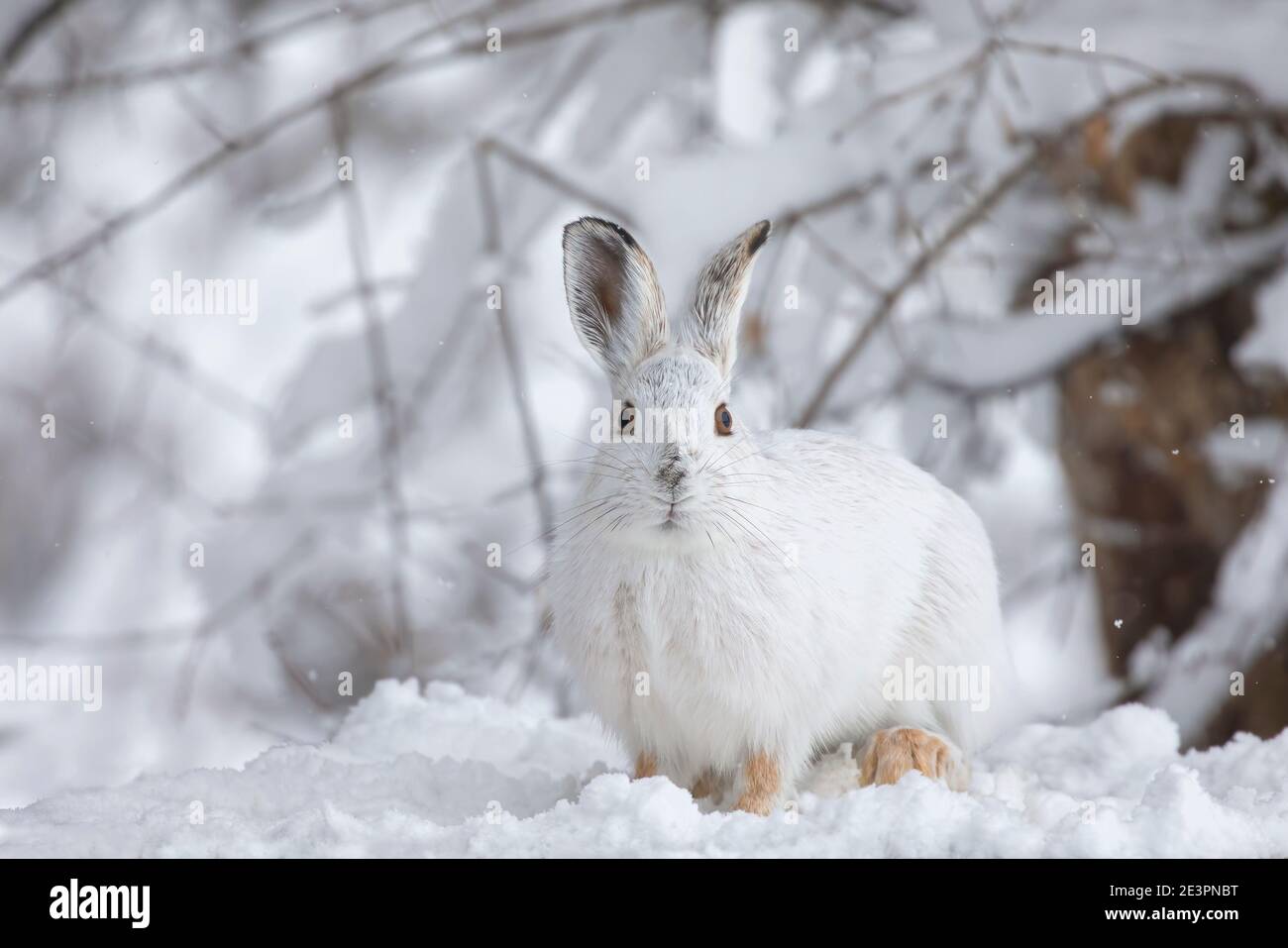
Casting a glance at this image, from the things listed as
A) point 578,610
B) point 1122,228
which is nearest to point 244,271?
point 578,610

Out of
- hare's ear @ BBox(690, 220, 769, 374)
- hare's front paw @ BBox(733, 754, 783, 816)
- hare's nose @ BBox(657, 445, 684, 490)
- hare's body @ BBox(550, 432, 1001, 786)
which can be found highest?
hare's ear @ BBox(690, 220, 769, 374)

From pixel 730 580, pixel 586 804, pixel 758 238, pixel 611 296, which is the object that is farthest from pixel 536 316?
pixel 586 804

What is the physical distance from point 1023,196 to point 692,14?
3.74 feet

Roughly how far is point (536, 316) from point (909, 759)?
6.61 feet

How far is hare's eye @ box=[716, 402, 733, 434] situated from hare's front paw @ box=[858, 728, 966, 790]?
1.98ft

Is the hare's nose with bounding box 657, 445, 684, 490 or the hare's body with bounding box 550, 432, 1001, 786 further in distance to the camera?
the hare's body with bounding box 550, 432, 1001, 786

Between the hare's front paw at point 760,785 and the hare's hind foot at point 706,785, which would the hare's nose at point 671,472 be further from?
the hare's hind foot at point 706,785

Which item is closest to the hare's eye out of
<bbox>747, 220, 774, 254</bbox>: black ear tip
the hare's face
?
the hare's face

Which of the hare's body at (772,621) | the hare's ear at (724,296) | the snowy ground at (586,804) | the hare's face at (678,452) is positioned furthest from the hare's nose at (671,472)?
the snowy ground at (586,804)

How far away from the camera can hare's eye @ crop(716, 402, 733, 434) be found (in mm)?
2186

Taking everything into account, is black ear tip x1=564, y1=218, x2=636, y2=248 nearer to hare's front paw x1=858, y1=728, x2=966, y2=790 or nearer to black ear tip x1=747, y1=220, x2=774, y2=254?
black ear tip x1=747, y1=220, x2=774, y2=254

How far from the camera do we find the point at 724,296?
2.27 m

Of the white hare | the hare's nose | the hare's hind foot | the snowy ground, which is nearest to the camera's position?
the snowy ground
